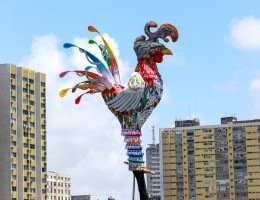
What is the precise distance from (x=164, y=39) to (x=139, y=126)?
3.98 meters

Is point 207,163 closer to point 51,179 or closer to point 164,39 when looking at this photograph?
point 51,179

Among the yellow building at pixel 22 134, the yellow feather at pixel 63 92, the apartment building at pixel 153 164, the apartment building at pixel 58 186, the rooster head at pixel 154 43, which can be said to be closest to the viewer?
the yellow feather at pixel 63 92

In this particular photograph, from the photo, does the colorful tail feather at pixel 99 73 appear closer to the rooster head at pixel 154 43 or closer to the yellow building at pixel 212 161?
the rooster head at pixel 154 43

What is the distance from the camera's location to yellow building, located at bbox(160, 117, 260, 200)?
120375 mm

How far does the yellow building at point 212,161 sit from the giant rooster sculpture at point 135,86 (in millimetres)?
68430

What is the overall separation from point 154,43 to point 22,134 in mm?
44537

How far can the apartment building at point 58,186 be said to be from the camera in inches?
5640

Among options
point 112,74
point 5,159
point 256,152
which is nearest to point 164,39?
point 112,74

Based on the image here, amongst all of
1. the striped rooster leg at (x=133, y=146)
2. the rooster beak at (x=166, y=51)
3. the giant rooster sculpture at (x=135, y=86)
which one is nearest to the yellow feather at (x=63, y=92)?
the giant rooster sculpture at (x=135, y=86)

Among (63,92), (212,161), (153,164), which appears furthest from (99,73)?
(153,164)

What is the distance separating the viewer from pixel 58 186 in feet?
477

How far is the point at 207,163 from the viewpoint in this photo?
4813 inches

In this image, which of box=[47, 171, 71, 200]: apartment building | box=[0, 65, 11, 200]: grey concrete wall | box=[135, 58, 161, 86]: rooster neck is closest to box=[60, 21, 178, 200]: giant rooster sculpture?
box=[135, 58, 161, 86]: rooster neck

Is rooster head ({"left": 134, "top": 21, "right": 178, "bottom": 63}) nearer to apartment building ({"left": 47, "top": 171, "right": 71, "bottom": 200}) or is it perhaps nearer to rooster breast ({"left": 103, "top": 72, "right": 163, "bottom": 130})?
rooster breast ({"left": 103, "top": 72, "right": 163, "bottom": 130})
